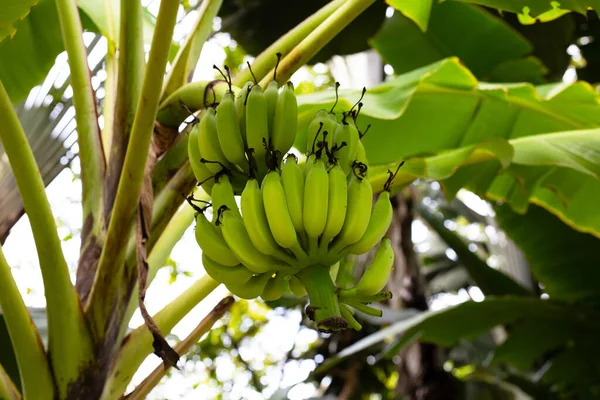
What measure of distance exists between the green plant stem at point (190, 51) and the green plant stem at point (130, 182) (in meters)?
0.23

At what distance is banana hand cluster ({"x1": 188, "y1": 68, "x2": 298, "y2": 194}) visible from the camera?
69 cm

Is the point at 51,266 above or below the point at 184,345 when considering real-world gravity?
above

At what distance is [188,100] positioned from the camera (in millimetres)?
817

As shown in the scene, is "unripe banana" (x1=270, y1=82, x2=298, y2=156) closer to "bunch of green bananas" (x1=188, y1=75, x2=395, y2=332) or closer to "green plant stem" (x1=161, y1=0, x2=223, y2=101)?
"bunch of green bananas" (x1=188, y1=75, x2=395, y2=332)

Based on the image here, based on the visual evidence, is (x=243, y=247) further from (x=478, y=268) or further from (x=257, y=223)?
(x=478, y=268)

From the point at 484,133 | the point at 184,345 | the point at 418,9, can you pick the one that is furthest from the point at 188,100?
the point at 484,133

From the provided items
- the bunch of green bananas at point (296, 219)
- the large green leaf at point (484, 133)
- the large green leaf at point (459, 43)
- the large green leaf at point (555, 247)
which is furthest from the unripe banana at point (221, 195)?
the large green leaf at point (555, 247)

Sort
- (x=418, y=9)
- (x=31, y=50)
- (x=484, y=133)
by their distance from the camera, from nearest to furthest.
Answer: (x=418, y=9) < (x=31, y=50) < (x=484, y=133)

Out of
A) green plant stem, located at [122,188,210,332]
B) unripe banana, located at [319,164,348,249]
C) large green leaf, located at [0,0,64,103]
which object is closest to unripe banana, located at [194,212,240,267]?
unripe banana, located at [319,164,348,249]

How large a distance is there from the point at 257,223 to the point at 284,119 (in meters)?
0.14

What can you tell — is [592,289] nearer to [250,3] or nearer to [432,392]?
[432,392]

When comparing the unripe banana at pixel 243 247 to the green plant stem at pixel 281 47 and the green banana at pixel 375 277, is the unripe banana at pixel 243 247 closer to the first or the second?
the green banana at pixel 375 277

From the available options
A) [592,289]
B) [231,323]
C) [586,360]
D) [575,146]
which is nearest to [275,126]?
[575,146]

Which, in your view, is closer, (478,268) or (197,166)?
(197,166)
